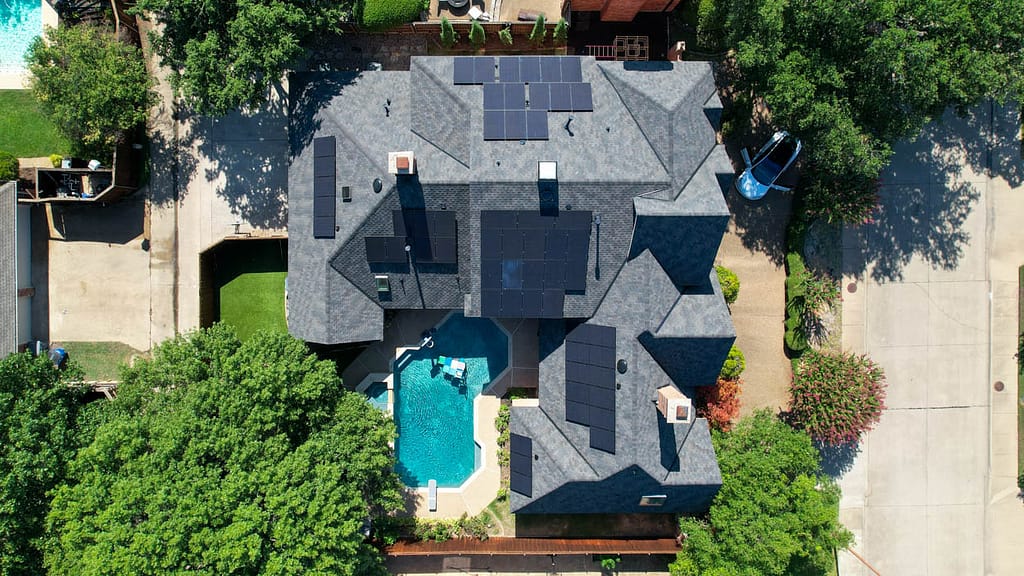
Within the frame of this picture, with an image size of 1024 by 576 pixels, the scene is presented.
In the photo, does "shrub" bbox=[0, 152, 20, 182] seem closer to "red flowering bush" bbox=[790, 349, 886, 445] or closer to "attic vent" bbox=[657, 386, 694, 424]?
"attic vent" bbox=[657, 386, 694, 424]

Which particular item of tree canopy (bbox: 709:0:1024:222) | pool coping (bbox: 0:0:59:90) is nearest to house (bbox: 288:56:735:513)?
tree canopy (bbox: 709:0:1024:222)

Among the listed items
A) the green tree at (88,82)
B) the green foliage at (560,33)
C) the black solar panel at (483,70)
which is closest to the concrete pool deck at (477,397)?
the black solar panel at (483,70)

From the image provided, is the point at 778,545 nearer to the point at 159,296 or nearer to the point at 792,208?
the point at 792,208

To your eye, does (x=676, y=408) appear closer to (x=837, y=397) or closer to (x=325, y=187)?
(x=837, y=397)

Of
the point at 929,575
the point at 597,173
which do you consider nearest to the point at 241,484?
the point at 597,173

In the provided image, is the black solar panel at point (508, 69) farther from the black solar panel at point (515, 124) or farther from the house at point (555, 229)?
the black solar panel at point (515, 124)

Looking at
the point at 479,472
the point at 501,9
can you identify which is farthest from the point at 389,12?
the point at 479,472

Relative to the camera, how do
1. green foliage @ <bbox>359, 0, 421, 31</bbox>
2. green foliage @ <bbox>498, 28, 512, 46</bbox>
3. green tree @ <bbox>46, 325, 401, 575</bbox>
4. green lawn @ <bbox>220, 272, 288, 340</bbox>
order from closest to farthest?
green tree @ <bbox>46, 325, 401, 575</bbox> → green foliage @ <bbox>359, 0, 421, 31</bbox> → green foliage @ <bbox>498, 28, 512, 46</bbox> → green lawn @ <bbox>220, 272, 288, 340</bbox>
